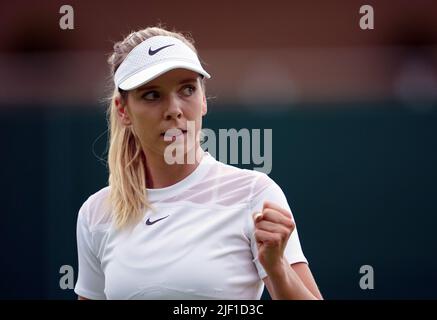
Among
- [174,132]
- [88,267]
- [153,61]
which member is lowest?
[88,267]

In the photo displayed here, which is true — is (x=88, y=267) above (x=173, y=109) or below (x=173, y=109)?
below

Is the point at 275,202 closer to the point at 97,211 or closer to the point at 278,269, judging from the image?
the point at 278,269

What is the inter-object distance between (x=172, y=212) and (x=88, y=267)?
22cm

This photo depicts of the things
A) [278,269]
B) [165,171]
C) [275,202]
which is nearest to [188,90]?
[165,171]

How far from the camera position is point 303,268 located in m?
1.11

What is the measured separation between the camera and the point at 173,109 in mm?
1153

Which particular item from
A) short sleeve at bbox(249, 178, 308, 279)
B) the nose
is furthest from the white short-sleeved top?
the nose

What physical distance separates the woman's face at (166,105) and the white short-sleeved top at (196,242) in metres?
0.09

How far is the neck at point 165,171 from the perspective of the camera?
1197 mm

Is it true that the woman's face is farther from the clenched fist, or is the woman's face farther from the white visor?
the clenched fist

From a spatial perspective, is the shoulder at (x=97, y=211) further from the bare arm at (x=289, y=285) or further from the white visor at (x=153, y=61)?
the bare arm at (x=289, y=285)

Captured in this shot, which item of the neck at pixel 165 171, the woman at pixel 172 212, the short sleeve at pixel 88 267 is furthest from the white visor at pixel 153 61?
the short sleeve at pixel 88 267

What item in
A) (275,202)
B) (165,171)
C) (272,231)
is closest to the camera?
(272,231)
